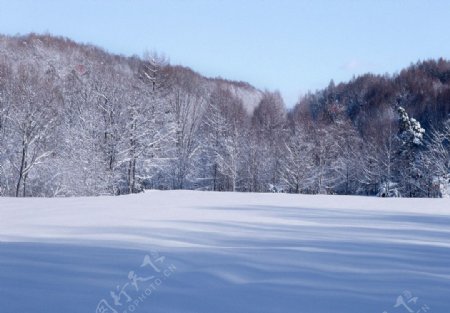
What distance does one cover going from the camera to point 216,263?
302cm

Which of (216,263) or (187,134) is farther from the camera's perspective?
(187,134)

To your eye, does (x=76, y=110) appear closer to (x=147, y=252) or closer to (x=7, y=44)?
(x=7, y=44)

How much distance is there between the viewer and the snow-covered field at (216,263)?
7.63 feet

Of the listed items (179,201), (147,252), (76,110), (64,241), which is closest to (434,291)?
(147,252)

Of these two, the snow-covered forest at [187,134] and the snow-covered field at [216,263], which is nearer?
the snow-covered field at [216,263]

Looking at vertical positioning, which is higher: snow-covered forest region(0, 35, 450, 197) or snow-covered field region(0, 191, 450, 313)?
snow-covered forest region(0, 35, 450, 197)

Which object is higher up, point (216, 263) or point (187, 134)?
point (187, 134)

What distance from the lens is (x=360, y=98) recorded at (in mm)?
44281

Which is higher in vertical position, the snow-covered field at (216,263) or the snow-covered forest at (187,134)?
the snow-covered forest at (187,134)

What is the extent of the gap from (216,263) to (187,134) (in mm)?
29936

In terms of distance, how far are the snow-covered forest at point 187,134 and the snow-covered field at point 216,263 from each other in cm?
1506

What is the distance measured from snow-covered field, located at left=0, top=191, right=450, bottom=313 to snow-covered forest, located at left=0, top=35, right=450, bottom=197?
1506cm

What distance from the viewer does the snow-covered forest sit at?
21.7 meters

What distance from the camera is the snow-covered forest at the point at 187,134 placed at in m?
21.7
